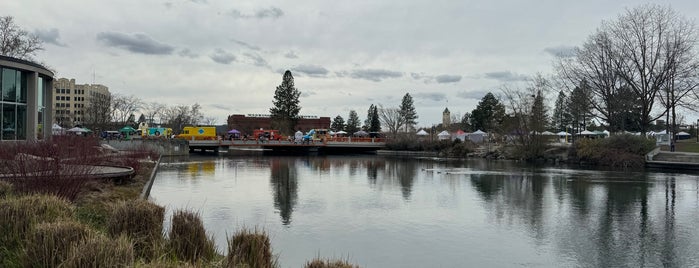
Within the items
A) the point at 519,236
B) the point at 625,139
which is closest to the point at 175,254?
the point at 519,236

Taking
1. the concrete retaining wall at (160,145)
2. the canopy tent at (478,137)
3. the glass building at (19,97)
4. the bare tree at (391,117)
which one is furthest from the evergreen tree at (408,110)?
the glass building at (19,97)

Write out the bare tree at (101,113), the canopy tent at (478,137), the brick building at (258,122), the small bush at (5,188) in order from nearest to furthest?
the small bush at (5,188) → the canopy tent at (478,137) → the bare tree at (101,113) → the brick building at (258,122)

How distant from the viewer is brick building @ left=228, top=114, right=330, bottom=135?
141 m

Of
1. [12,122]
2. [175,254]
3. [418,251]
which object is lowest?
[418,251]

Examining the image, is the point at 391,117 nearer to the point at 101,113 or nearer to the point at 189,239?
the point at 101,113

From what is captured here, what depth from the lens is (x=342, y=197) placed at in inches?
A: 915

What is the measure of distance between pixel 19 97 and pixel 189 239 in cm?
3396

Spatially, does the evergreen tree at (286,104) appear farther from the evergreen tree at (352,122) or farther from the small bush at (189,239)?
the small bush at (189,239)

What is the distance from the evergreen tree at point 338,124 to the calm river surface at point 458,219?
358 ft

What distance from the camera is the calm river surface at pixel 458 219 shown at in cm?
1248

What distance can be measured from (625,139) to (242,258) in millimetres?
49882

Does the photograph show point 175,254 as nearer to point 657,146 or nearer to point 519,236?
point 519,236

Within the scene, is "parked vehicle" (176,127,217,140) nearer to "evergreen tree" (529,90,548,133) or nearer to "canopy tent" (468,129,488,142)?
"canopy tent" (468,129,488,142)

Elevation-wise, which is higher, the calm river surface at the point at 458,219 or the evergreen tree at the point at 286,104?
the evergreen tree at the point at 286,104
